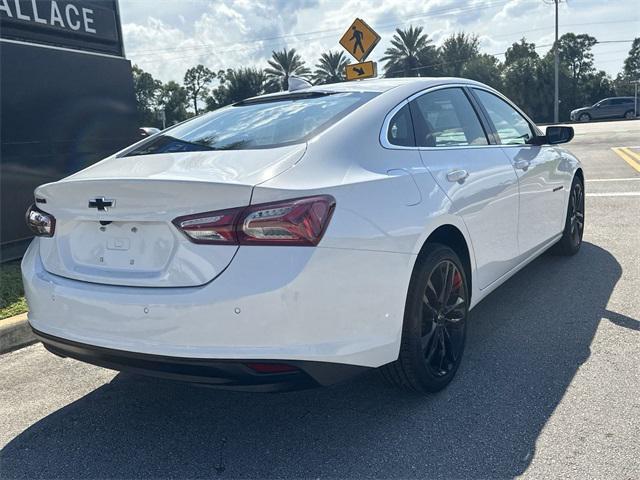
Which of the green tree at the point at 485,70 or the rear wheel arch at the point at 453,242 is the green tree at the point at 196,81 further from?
the rear wheel arch at the point at 453,242

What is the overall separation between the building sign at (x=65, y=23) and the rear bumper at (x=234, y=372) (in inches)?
211

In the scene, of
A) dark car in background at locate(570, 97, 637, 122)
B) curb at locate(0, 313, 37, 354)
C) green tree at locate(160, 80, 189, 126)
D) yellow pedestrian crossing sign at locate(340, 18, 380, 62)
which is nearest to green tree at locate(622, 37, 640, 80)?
dark car in background at locate(570, 97, 637, 122)

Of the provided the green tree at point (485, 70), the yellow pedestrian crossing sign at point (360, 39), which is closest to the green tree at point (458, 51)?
the green tree at point (485, 70)

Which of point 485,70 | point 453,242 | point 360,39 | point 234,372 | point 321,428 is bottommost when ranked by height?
point 321,428

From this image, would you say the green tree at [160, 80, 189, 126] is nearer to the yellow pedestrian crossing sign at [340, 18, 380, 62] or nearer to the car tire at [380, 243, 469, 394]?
the yellow pedestrian crossing sign at [340, 18, 380, 62]

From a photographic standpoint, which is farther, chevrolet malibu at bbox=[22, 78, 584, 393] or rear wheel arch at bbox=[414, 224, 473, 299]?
rear wheel arch at bbox=[414, 224, 473, 299]

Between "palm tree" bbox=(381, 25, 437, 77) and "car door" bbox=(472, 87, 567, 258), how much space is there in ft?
172

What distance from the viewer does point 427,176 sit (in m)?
2.91

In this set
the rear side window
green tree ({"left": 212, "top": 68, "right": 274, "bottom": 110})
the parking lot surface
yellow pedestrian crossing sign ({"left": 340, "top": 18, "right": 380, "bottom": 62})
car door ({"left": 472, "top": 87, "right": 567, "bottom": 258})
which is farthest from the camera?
green tree ({"left": 212, "top": 68, "right": 274, "bottom": 110})

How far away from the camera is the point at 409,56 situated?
2189 inches

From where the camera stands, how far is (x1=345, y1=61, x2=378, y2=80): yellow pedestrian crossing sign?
980cm

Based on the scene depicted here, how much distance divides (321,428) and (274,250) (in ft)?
3.42

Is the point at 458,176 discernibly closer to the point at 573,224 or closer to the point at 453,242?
the point at 453,242

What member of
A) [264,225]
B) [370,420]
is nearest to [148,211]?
[264,225]
